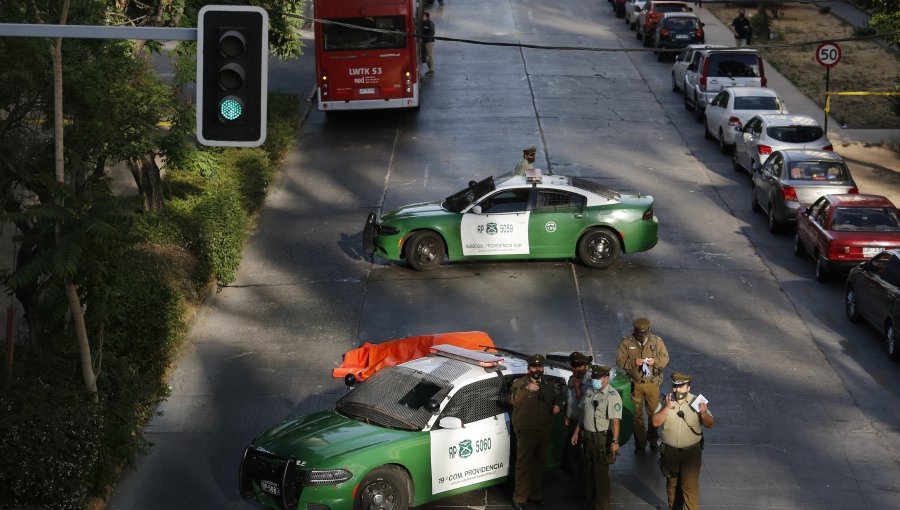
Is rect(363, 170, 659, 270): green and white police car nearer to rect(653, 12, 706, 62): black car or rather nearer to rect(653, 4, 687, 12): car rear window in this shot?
rect(653, 12, 706, 62): black car

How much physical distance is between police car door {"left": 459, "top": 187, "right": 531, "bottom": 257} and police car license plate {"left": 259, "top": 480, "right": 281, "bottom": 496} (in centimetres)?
926

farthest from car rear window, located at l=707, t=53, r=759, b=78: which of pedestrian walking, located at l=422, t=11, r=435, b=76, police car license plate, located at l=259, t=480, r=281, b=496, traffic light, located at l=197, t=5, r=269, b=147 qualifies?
traffic light, located at l=197, t=5, r=269, b=147

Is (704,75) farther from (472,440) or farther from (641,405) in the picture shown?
(472,440)

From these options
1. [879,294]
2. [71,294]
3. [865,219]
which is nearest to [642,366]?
[879,294]

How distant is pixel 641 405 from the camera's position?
1351cm

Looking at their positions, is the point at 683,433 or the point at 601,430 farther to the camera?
the point at 601,430

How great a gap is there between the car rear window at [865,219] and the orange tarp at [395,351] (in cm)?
712

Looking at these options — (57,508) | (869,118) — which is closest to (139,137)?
(57,508)

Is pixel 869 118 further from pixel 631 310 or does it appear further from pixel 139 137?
pixel 139 137

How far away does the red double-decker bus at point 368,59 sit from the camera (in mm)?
30500

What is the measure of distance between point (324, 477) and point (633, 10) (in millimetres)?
37942

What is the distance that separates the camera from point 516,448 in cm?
1237

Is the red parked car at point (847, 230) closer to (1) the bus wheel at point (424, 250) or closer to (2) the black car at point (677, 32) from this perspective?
(1) the bus wheel at point (424, 250)

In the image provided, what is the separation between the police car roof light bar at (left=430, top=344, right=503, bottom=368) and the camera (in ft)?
41.5
